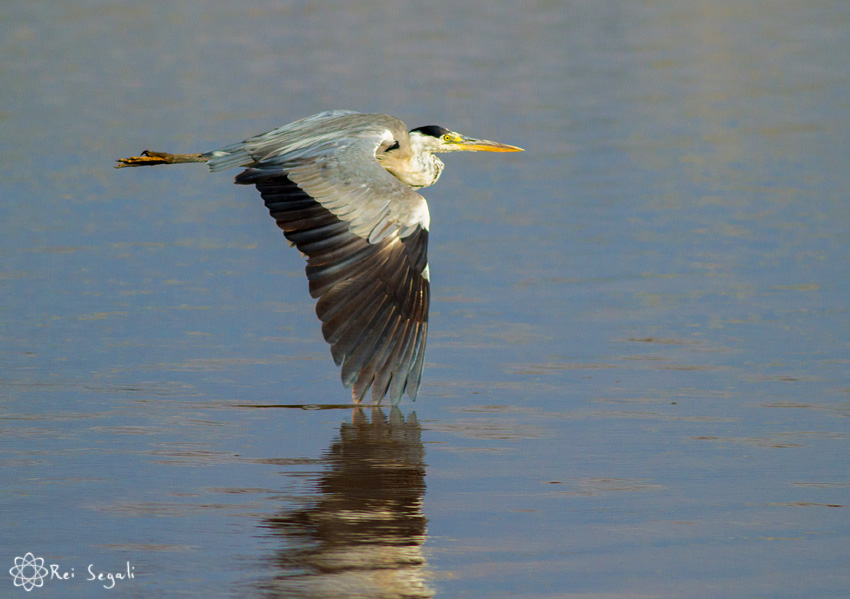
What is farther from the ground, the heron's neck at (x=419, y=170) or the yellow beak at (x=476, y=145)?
the yellow beak at (x=476, y=145)

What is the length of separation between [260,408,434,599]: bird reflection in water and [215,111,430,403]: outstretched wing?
327 mm

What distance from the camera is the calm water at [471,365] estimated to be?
16.6 ft

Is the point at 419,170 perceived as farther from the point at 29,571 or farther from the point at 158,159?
the point at 29,571

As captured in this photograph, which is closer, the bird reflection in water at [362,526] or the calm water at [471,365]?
the bird reflection in water at [362,526]

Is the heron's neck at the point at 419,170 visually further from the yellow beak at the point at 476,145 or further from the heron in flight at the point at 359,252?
the heron in flight at the point at 359,252

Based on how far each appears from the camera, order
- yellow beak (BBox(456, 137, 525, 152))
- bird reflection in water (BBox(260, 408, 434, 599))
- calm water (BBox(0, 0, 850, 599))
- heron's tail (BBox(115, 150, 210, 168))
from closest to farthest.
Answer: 1. bird reflection in water (BBox(260, 408, 434, 599))
2. calm water (BBox(0, 0, 850, 599))
3. heron's tail (BBox(115, 150, 210, 168))
4. yellow beak (BBox(456, 137, 525, 152))

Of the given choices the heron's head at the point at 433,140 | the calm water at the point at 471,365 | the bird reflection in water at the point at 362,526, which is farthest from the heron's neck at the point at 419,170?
the bird reflection in water at the point at 362,526

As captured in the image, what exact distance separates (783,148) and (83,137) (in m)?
6.99

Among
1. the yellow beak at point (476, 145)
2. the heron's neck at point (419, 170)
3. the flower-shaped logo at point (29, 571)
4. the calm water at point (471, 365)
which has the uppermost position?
the yellow beak at point (476, 145)

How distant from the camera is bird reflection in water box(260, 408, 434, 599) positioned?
473cm

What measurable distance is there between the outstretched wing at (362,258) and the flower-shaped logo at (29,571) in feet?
6.59

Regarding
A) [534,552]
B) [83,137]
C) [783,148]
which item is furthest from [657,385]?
[83,137]

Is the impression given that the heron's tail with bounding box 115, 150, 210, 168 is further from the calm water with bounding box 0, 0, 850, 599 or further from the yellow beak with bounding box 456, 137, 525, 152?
the yellow beak with bounding box 456, 137, 525, 152

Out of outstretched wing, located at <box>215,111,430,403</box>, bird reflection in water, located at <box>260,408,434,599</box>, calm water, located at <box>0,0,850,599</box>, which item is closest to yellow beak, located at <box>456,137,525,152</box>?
calm water, located at <box>0,0,850,599</box>
